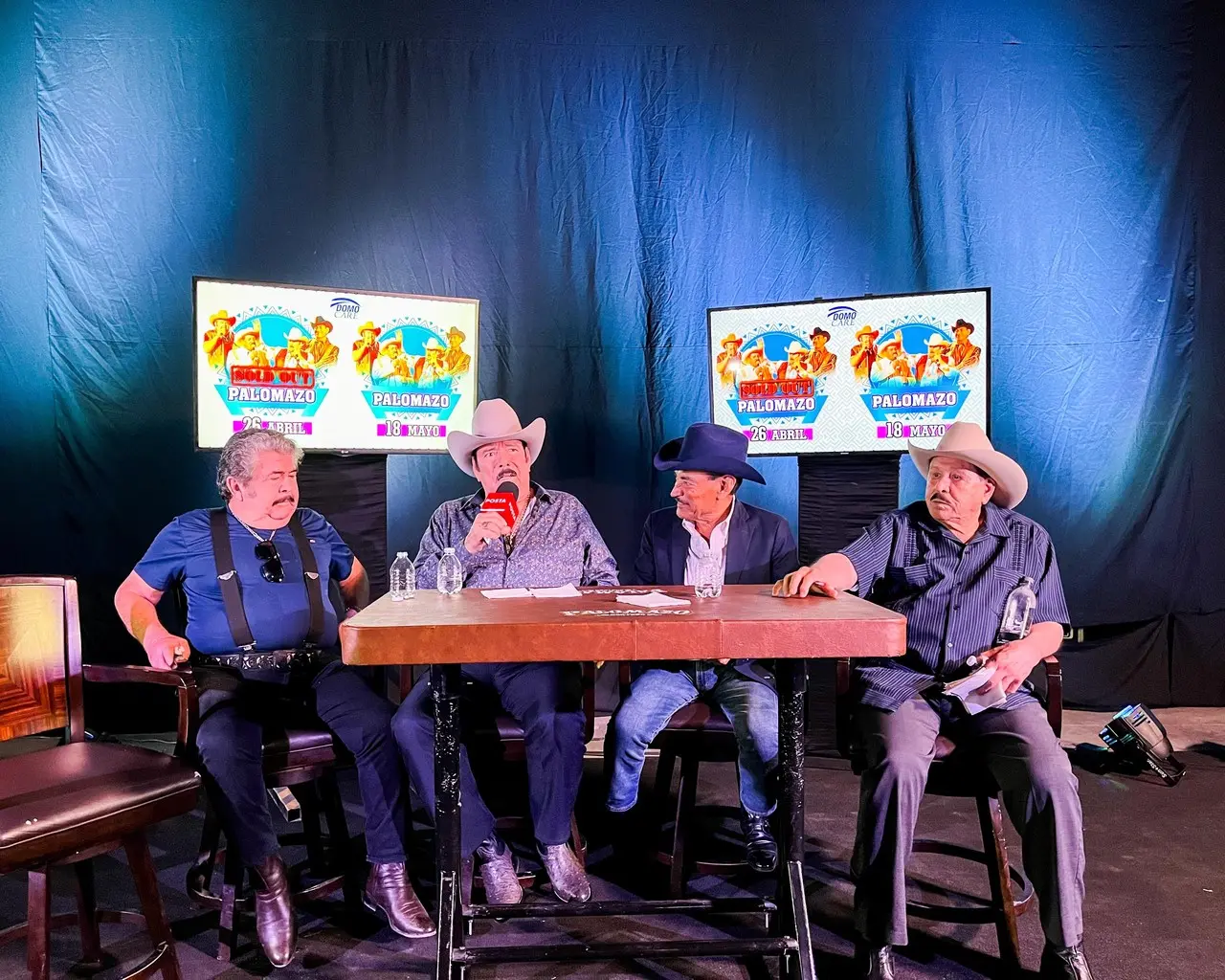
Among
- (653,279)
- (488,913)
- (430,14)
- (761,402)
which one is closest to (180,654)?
(488,913)

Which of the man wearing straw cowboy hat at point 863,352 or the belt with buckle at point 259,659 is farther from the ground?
the man wearing straw cowboy hat at point 863,352

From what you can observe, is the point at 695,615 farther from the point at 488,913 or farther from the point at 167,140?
the point at 167,140

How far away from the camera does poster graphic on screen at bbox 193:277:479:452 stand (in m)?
3.46

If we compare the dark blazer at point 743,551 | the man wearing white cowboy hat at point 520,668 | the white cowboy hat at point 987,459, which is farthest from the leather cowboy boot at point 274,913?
the white cowboy hat at point 987,459

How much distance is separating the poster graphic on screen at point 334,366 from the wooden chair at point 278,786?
967 millimetres

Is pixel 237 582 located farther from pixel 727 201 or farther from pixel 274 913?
pixel 727 201

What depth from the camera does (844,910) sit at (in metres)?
2.55

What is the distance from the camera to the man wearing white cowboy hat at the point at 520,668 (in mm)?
2510

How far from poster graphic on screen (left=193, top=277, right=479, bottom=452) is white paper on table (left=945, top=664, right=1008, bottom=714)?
2281 mm

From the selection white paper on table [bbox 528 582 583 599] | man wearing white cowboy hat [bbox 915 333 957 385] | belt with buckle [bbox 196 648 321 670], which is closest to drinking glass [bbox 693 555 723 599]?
white paper on table [bbox 528 582 583 599]

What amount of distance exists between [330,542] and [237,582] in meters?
0.37

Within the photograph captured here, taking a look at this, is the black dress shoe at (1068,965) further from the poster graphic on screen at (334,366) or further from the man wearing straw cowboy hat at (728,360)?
the poster graphic on screen at (334,366)

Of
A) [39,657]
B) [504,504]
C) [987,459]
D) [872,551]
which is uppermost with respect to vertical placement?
[987,459]

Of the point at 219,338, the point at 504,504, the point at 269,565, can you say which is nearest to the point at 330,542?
the point at 269,565
